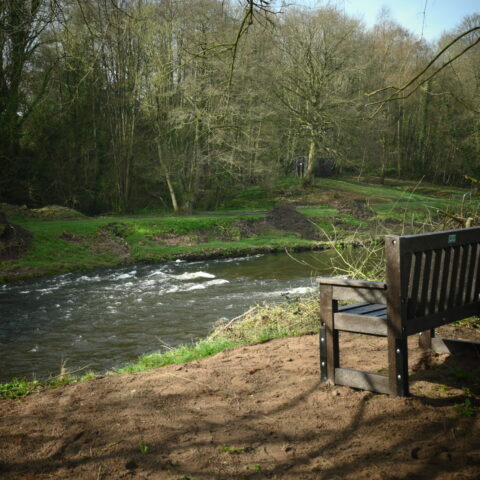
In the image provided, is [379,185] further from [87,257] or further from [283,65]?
[87,257]

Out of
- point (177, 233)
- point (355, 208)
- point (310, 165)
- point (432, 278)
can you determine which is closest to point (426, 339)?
point (432, 278)

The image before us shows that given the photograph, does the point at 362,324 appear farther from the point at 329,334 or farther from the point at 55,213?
the point at 55,213

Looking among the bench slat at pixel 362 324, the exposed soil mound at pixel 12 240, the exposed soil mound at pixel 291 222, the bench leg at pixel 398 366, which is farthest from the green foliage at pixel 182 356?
the exposed soil mound at pixel 291 222

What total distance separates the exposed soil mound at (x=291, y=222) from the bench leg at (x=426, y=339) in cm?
2088

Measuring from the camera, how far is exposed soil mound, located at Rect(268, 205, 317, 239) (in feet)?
90.1

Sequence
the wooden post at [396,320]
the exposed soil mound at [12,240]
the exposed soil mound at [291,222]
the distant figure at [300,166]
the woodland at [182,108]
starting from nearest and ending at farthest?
1. the wooden post at [396,320]
2. the exposed soil mound at [12,240]
3. the woodland at [182,108]
4. the exposed soil mound at [291,222]
5. the distant figure at [300,166]

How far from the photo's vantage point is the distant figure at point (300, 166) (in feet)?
129

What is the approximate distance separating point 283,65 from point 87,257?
19.7 metres

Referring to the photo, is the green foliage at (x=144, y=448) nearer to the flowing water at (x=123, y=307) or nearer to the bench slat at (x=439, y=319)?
the bench slat at (x=439, y=319)

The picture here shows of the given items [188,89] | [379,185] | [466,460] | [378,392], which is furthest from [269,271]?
[379,185]

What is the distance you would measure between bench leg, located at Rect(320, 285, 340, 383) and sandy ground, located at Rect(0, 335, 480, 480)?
20cm

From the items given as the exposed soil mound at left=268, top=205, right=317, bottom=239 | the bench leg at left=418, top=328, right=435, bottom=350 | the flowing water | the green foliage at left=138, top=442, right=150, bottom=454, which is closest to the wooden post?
the bench leg at left=418, top=328, right=435, bottom=350

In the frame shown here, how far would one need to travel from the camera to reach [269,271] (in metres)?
19.1

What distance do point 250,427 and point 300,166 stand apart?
36.2 meters
